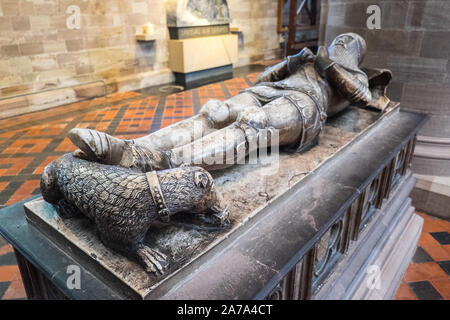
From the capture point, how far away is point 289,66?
2273mm

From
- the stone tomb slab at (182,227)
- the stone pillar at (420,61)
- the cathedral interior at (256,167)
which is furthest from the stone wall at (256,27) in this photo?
the stone tomb slab at (182,227)

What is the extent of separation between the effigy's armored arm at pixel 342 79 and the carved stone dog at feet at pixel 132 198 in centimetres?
131

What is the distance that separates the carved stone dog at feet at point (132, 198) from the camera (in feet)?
3.80

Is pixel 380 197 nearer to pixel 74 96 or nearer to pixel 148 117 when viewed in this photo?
pixel 148 117

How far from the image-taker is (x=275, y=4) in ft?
29.9

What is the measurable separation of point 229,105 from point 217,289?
3.63 ft

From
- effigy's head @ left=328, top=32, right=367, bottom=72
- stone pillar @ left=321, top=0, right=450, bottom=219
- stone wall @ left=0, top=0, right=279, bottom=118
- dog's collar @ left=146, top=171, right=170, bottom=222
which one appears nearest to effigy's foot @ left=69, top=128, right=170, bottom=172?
dog's collar @ left=146, top=171, right=170, bottom=222

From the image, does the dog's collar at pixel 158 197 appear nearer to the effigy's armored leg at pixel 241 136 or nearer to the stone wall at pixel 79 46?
the effigy's armored leg at pixel 241 136

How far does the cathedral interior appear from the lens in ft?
4.10

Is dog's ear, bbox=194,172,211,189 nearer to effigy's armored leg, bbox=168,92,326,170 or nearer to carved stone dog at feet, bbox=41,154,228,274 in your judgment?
carved stone dog at feet, bbox=41,154,228,274

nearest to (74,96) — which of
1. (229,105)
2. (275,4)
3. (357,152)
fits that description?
(229,105)

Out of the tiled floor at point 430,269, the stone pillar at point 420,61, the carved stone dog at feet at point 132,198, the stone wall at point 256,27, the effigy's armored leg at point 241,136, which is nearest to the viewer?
the carved stone dog at feet at point 132,198

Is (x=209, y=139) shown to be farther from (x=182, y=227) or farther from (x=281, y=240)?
(x=281, y=240)

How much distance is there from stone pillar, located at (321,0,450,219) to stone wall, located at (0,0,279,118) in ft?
12.5
